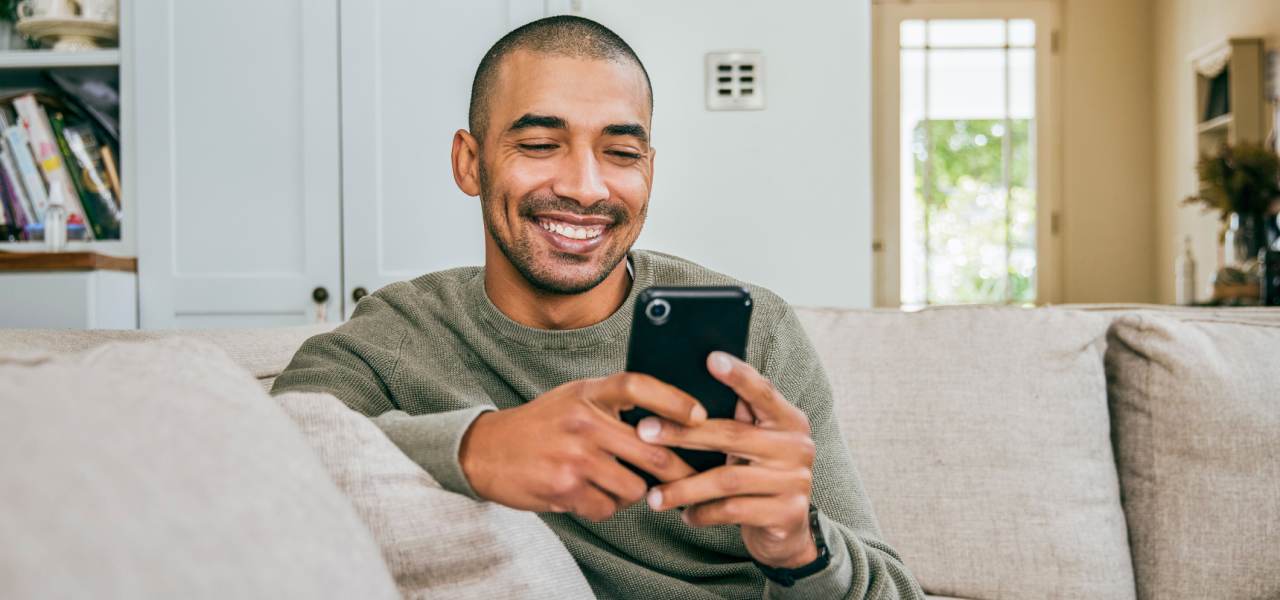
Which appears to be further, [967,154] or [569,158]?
[967,154]

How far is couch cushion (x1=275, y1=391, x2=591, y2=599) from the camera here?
721mm

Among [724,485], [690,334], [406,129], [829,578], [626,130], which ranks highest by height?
[406,129]

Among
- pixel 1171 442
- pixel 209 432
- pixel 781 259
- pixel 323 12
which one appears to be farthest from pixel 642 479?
pixel 323 12

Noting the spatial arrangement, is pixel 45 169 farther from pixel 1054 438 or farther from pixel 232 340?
pixel 1054 438

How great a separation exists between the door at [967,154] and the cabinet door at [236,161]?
4.43 metres

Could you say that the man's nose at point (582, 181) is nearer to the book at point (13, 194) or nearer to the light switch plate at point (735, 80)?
the light switch plate at point (735, 80)

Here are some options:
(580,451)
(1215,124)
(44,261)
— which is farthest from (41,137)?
(1215,124)

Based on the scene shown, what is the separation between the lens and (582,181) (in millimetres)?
1200

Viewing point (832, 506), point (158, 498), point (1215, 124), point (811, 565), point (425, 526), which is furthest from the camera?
point (1215, 124)

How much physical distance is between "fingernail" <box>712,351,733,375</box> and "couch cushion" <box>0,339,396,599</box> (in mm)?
281

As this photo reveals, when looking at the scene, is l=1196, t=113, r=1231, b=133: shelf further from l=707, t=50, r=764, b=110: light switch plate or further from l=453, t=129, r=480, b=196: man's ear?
l=453, t=129, r=480, b=196: man's ear

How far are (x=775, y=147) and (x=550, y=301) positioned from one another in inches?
62.4

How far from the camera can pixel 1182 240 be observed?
629cm

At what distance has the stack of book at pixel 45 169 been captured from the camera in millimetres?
2607
